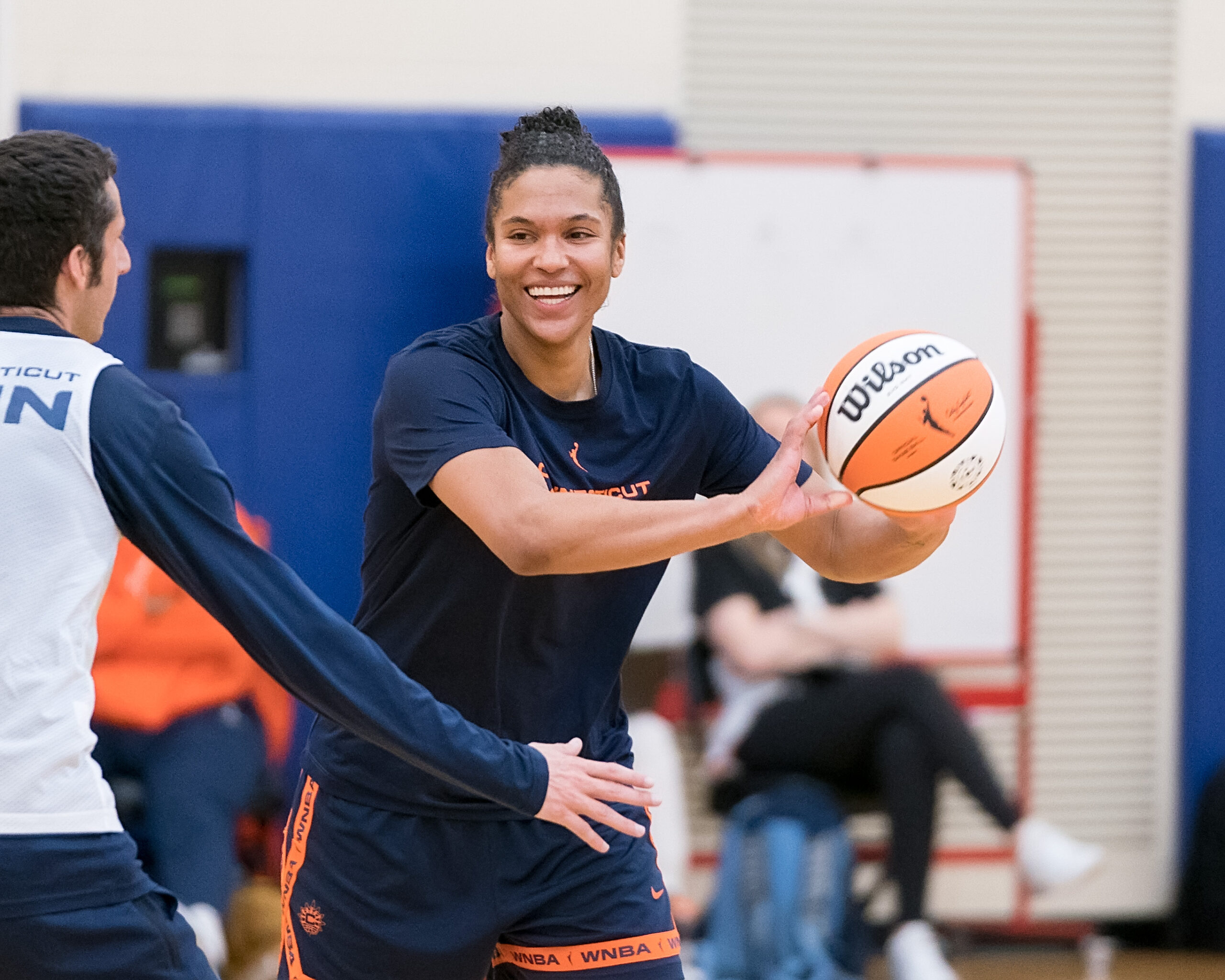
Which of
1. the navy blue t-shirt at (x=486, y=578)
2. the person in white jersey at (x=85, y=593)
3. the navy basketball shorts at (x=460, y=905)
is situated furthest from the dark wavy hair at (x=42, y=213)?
the navy basketball shorts at (x=460, y=905)

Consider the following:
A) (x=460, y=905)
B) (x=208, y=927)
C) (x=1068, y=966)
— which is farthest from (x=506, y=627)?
(x=1068, y=966)

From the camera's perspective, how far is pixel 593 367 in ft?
8.61

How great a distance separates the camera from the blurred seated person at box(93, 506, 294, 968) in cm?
457

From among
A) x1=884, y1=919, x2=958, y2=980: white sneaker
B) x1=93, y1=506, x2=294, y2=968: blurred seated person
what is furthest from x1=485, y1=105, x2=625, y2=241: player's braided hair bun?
x1=884, y1=919, x2=958, y2=980: white sneaker

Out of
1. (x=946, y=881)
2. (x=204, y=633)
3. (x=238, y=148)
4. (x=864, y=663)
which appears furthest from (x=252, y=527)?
(x=946, y=881)

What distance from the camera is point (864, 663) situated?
5.28 m

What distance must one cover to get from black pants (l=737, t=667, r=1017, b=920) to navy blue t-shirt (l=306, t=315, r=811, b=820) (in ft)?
8.62

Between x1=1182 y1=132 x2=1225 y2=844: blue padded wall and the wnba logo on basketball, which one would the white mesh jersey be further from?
x1=1182 y1=132 x2=1225 y2=844: blue padded wall

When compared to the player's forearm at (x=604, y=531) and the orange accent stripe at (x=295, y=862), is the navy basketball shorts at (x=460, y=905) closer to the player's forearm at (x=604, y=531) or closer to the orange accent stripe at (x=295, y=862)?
the orange accent stripe at (x=295, y=862)

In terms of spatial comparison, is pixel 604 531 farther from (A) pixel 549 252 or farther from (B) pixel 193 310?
(B) pixel 193 310

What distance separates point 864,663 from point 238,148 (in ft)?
8.94

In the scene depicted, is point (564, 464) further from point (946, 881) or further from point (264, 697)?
point (946, 881)

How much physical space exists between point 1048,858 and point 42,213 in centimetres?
402

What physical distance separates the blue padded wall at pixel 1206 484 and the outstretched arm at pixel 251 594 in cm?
452
